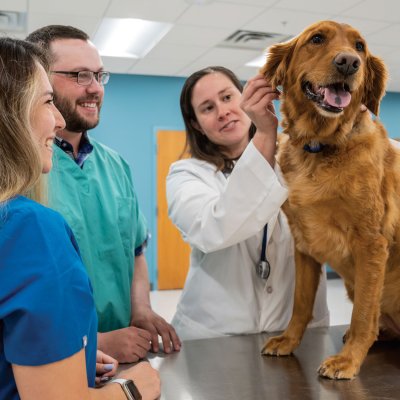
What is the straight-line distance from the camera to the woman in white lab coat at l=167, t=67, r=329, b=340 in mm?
1414

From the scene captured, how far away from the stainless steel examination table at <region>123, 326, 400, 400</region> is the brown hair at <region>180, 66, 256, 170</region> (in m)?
0.70

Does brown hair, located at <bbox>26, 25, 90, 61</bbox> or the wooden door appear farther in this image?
the wooden door

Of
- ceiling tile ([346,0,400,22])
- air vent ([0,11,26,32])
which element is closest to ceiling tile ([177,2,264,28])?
ceiling tile ([346,0,400,22])

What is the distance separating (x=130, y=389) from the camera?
95 cm

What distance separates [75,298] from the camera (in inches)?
29.9

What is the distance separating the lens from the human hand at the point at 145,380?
100 cm

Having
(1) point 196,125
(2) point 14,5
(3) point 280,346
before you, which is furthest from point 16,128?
(2) point 14,5

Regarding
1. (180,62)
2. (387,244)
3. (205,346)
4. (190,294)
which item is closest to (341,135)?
(387,244)

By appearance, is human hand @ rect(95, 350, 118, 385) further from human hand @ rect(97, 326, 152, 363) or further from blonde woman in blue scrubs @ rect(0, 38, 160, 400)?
blonde woman in blue scrubs @ rect(0, 38, 160, 400)

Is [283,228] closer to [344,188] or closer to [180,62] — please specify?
[344,188]

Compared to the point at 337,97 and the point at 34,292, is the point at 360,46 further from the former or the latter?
the point at 34,292

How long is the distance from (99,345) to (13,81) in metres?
0.83

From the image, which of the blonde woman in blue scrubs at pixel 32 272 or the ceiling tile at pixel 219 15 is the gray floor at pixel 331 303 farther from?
the blonde woman in blue scrubs at pixel 32 272

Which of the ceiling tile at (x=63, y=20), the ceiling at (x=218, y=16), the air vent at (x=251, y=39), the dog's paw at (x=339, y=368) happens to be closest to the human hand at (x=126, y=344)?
the dog's paw at (x=339, y=368)
